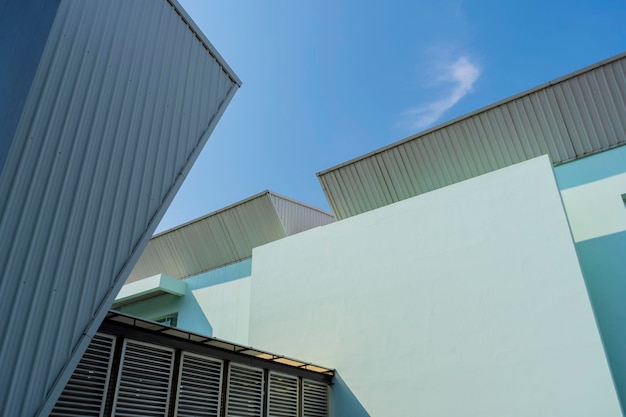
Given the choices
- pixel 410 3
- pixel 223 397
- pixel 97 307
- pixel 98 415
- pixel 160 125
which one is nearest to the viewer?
pixel 97 307

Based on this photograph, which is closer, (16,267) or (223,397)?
(16,267)

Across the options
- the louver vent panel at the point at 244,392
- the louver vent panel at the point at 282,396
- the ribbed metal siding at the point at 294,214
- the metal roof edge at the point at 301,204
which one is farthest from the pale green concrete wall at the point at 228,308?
the louver vent panel at the point at 244,392

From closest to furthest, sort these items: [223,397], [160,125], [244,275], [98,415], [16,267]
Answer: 1. [16,267]
2. [160,125]
3. [98,415]
4. [223,397]
5. [244,275]

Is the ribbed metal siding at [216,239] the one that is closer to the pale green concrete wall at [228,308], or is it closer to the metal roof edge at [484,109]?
the pale green concrete wall at [228,308]

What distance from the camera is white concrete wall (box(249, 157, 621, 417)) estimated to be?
345 inches

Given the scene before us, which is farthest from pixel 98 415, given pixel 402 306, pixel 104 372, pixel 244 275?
pixel 244 275

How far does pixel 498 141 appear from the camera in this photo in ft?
39.9

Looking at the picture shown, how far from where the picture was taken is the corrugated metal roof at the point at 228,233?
16.2 metres

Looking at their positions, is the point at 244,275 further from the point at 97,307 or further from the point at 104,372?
the point at 97,307

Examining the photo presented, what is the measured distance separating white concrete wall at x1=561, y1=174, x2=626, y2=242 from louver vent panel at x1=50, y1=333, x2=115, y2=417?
9764mm

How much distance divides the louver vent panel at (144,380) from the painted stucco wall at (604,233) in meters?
8.37

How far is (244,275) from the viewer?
629 inches

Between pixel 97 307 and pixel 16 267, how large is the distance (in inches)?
31.5

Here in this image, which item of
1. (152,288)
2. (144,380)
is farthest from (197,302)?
(144,380)
